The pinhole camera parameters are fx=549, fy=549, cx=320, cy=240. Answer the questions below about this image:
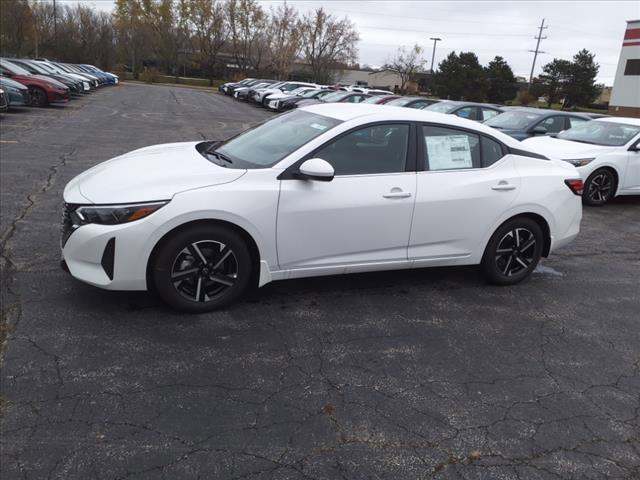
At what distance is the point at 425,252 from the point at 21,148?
939 cm

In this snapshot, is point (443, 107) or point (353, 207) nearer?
point (353, 207)

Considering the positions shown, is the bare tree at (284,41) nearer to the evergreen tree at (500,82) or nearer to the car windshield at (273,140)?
the evergreen tree at (500,82)

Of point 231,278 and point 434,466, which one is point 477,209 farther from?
point 434,466

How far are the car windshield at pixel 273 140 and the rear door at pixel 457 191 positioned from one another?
94 cm

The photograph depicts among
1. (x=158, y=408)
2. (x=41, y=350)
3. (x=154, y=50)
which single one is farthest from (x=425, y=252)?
(x=154, y=50)

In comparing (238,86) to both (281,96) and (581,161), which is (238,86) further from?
(581,161)

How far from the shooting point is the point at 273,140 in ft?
15.8

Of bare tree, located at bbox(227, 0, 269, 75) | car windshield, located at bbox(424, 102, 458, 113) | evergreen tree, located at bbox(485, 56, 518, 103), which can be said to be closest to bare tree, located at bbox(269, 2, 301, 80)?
bare tree, located at bbox(227, 0, 269, 75)

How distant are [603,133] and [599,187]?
1348 mm

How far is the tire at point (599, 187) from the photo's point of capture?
9.56 m

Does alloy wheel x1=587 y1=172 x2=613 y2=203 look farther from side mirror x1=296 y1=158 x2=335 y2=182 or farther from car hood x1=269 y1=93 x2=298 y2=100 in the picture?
car hood x1=269 y1=93 x2=298 y2=100

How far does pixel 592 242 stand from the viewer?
7.39m

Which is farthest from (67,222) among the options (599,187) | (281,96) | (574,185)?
(281,96)

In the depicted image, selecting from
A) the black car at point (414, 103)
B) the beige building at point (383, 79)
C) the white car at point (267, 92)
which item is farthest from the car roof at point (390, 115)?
the beige building at point (383, 79)
